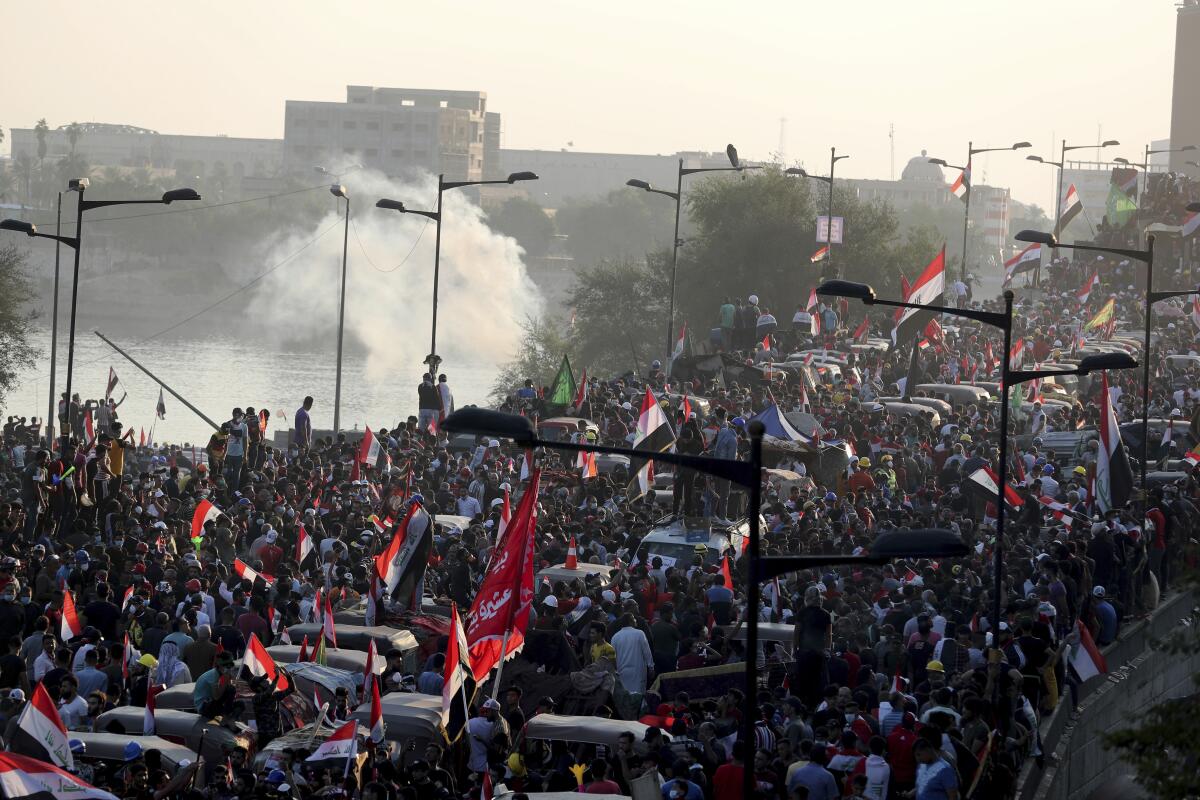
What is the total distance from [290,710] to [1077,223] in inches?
6560

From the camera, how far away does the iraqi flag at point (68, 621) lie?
1712cm

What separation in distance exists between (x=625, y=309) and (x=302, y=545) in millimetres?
52851

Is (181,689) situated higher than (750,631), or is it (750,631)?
(750,631)

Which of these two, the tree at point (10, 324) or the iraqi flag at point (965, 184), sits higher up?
the iraqi flag at point (965, 184)

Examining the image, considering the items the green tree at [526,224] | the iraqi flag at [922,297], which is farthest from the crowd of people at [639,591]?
the green tree at [526,224]

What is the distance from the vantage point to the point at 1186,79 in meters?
134

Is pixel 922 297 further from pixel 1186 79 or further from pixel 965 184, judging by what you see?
pixel 1186 79

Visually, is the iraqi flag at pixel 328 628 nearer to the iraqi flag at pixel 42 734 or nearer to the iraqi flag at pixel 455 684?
the iraqi flag at pixel 455 684

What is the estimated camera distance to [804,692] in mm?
16172

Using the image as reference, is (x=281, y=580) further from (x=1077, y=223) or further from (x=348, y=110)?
(x=1077, y=223)

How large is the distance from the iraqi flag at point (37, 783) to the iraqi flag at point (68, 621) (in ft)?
18.1

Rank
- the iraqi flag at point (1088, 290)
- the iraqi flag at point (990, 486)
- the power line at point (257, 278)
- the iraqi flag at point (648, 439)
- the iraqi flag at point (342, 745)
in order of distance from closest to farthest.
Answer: the iraqi flag at point (342, 745)
the iraqi flag at point (990, 486)
the iraqi flag at point (648, 439)
the iraqi flag at point (1088, 290)
the power line at point (257, 278)

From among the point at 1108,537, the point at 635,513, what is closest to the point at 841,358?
the point at 635,513

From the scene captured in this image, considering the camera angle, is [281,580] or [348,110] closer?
[281,580]
